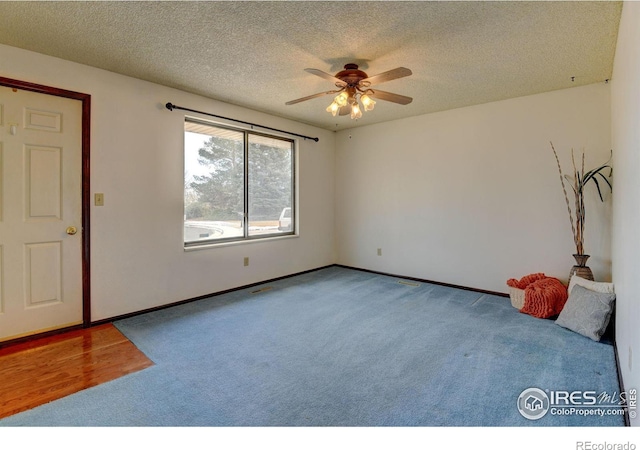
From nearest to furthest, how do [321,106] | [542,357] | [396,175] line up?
[542,357] → [321,106] → [396,175]

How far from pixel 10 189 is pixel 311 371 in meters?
2.86

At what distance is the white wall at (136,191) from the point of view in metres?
2.99

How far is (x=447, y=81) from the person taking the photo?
130 inches

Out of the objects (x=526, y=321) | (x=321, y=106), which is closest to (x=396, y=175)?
(x=321, y=106)

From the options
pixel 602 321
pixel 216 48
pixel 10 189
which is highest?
pixel 216 48

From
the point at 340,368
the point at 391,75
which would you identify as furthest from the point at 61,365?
the point at 391,75

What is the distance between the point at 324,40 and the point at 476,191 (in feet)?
9.14

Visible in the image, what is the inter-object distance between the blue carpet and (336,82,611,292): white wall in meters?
0.79

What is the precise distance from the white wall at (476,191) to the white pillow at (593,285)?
55cm

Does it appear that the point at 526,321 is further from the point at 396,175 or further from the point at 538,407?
the point at 396,175

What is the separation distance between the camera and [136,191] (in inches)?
129

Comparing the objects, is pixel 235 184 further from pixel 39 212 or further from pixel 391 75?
pixel 391 75

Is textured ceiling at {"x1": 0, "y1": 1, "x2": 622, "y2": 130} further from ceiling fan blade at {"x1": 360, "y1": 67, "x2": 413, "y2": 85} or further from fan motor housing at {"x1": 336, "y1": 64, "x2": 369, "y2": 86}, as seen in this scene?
ceiling fan blade at {"x1": 360, "y1": 67, "x2": 413, "y2": 85}

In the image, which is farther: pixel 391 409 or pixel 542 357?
pixel 542 357
